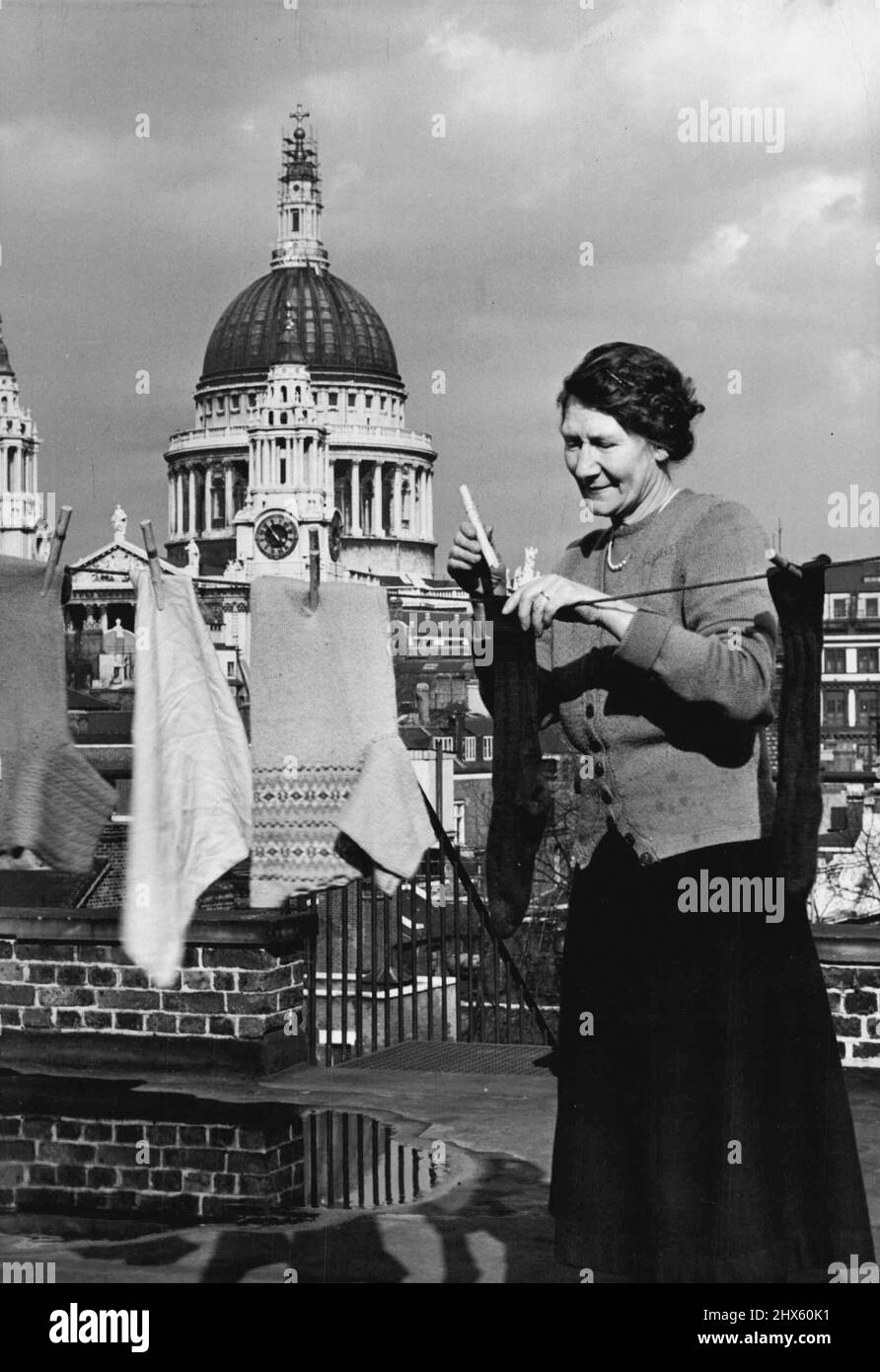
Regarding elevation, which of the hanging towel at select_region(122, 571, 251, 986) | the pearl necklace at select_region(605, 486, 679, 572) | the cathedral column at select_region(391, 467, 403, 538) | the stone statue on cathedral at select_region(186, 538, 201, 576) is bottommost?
the hanging towel at select_region(122, 571, 251, 986)

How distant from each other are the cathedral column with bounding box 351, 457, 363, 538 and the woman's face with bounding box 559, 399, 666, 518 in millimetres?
106530

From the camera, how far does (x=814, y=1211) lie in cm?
350

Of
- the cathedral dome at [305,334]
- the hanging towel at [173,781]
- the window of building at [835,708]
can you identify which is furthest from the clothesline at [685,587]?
the cathedral dome at [305,334]

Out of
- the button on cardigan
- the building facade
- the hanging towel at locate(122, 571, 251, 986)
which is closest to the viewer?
the button on cardigan

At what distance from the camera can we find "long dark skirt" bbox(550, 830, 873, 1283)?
3422mm

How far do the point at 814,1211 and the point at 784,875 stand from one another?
59 cm

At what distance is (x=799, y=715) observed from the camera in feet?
12.1

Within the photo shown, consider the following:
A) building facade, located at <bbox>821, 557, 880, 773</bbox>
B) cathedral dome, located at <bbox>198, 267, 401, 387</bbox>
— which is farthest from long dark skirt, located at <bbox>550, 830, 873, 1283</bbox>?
cathedral dome, located at <bbox>198, 267, 401, 387</bbox>

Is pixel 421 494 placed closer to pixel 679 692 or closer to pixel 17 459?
pixel 17 459

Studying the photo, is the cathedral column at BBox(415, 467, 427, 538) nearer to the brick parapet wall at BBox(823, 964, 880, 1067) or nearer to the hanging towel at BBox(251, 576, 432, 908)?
the brick parapet wall at BBox(823, 964, 880, 1067)

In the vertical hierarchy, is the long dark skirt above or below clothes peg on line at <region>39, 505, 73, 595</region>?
below

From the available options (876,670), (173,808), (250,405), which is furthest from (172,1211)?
(250,405)

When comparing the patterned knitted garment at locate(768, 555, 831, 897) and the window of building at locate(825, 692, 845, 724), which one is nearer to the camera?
the patterned knitted garment at locate(768, 555, 831, 897)

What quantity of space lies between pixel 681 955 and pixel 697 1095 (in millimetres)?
241
